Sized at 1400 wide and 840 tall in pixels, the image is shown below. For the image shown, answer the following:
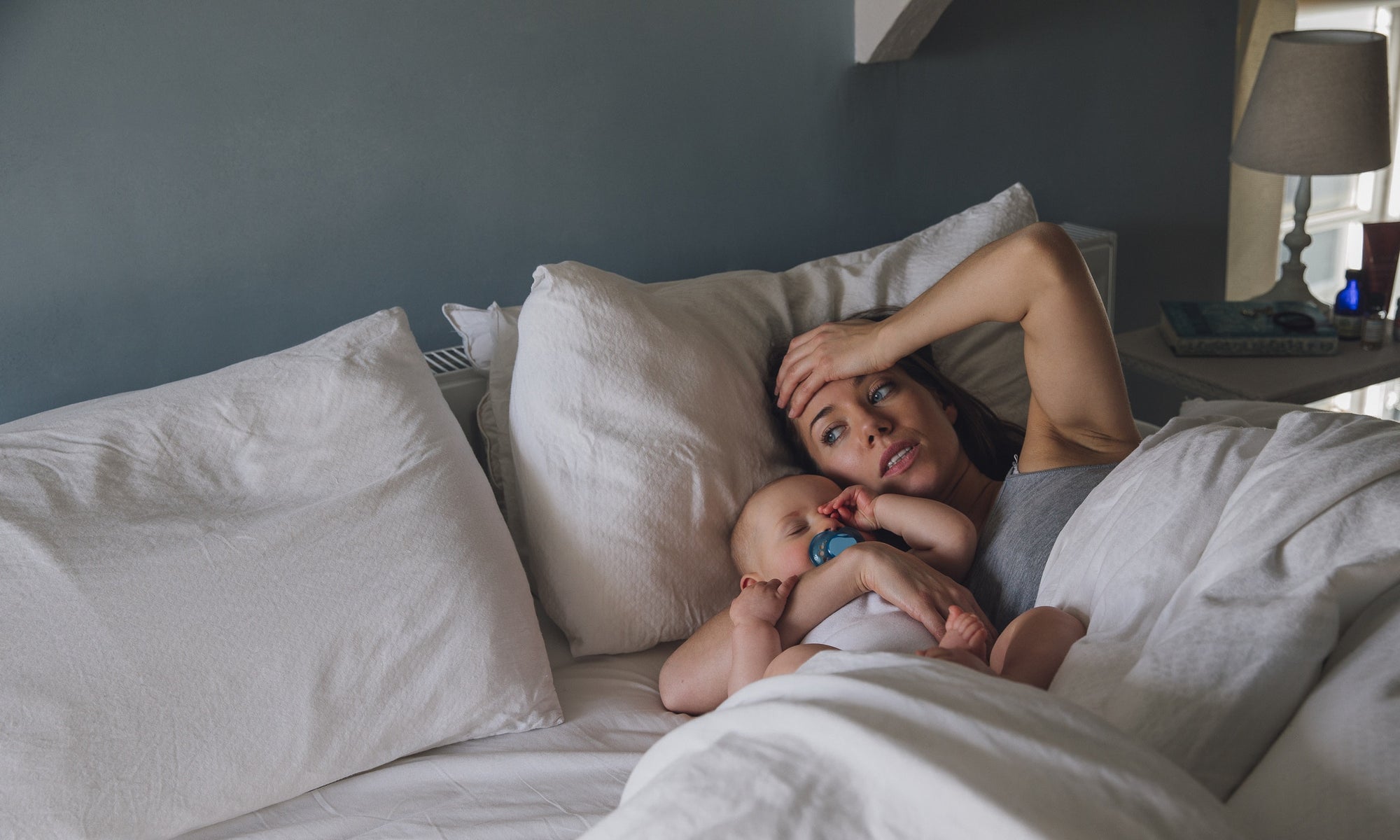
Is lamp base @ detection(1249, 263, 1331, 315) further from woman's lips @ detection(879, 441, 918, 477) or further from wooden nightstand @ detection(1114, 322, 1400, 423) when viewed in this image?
woman's lips @ detection(879, 441, 918, 477)

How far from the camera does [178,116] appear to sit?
1.34 m

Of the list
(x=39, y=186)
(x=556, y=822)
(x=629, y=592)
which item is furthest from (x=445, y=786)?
(x=39, y=186)

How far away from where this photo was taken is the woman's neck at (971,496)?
1361 millimetres

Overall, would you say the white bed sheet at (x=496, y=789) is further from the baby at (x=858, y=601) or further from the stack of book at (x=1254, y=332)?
the stack of book at (x=1254, y=332)

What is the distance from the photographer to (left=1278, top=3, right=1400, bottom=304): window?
9.12 ft

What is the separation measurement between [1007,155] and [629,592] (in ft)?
4.21

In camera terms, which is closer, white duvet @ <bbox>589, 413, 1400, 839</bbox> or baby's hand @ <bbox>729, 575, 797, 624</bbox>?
white duvet @ <bbox>589, 413, 1400, 839</bbox>

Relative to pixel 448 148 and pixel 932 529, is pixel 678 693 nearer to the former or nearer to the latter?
pixel 932 529

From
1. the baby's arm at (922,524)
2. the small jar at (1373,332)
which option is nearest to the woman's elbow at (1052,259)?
the baby's arm at (922,524)

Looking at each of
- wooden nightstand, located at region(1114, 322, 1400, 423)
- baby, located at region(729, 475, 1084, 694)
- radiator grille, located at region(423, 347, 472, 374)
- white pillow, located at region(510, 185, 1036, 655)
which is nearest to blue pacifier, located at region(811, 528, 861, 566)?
baby, located at region(729, 475, 1084, 694)

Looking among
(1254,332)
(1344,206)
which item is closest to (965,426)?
(1254,332)

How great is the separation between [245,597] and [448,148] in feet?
2.49

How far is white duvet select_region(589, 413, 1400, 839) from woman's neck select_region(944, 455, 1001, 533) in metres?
0.24

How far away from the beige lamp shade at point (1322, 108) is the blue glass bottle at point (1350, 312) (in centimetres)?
20
